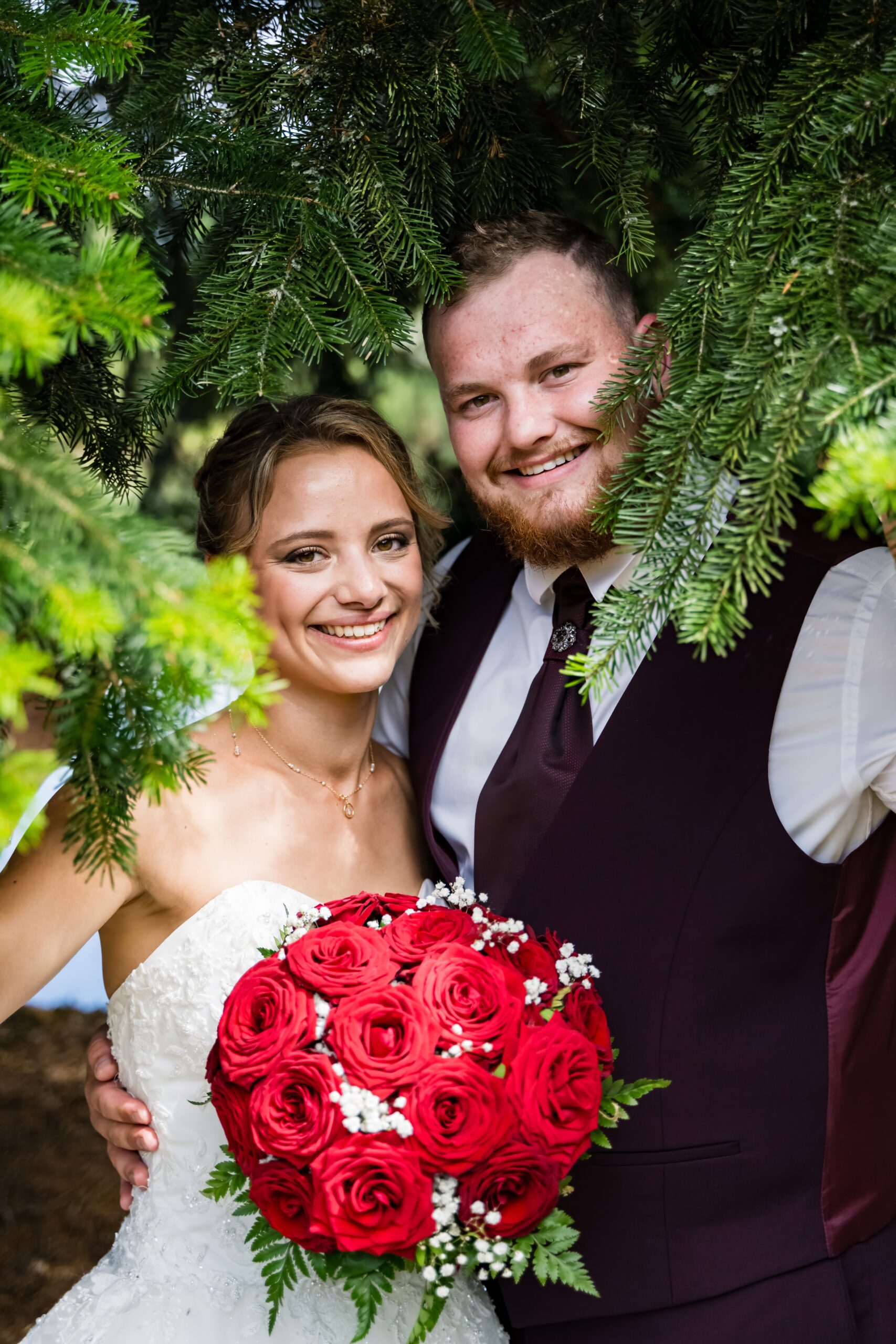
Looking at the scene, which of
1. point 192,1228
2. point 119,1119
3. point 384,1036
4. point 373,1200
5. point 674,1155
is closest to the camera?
point 373,1200

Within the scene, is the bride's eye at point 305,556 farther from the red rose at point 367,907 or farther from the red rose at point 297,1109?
the red rose at point 297,1109

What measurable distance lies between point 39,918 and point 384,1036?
2.74 feet

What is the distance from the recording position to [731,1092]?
204cm

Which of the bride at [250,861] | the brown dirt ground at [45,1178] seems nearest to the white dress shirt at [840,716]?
the bride at [250,861]

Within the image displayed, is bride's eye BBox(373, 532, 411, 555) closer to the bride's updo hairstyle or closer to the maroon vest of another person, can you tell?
the bride's updo hairstyle

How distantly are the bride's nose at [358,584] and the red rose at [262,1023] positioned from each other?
89 cm

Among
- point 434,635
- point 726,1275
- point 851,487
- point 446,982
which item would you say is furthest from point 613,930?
point 851,487

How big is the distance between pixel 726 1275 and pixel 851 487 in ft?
5.42

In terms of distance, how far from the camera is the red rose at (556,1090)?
5.23 ft

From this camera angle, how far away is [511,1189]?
1.55m

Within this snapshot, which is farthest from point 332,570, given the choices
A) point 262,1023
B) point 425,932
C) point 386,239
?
point 262,1023

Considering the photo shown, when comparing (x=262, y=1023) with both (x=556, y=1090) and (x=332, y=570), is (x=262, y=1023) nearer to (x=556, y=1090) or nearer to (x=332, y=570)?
(x=556, y=1090)

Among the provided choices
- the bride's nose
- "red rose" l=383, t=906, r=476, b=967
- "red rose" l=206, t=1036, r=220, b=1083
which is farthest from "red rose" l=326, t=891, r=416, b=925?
the bride's nose

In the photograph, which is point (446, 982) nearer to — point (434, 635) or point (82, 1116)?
point (434, 635)
